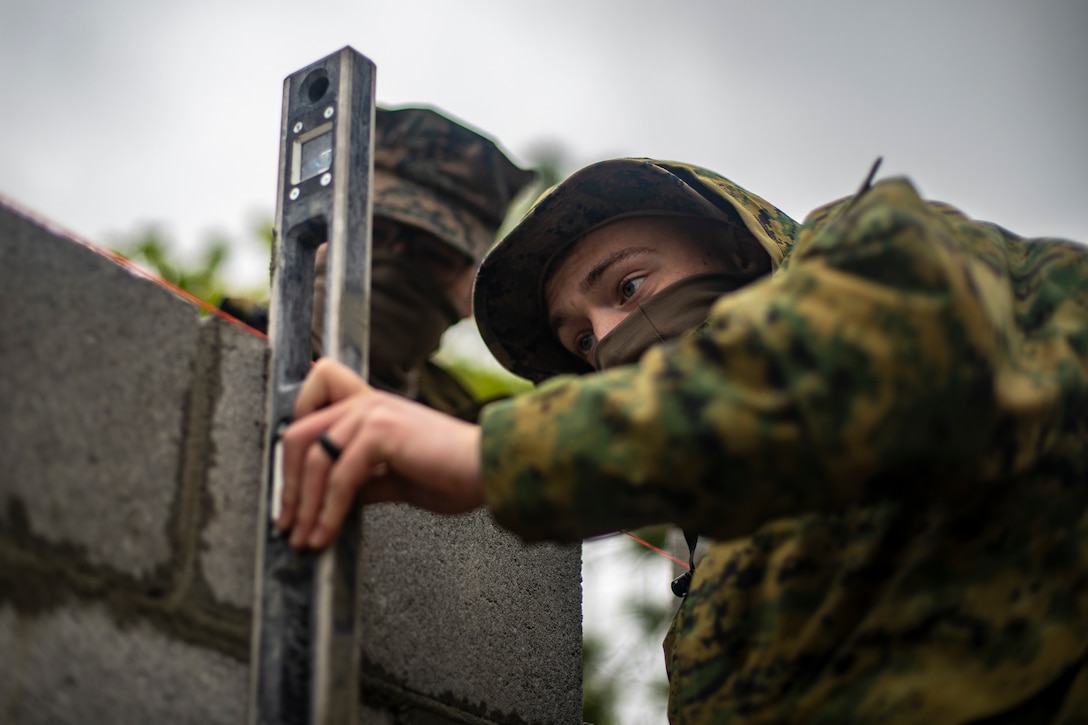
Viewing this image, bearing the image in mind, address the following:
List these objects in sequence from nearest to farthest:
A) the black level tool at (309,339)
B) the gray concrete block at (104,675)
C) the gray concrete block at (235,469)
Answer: the gray concrete block at (104,675)
the black level tool at (309,339)
the gray concrete block at (235,469)

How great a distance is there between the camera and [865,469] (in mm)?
1205

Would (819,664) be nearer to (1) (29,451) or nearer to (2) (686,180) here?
(1) (29,451)

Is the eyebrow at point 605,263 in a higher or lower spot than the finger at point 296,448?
higher

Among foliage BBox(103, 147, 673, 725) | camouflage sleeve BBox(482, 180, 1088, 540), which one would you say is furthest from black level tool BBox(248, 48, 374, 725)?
foliage BBox(103, 147, 673, 725)

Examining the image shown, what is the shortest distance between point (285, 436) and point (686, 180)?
1274 millimetres

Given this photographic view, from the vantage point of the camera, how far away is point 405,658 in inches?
77.7

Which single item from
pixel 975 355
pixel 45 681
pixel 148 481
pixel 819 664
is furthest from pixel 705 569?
pixel 45 681

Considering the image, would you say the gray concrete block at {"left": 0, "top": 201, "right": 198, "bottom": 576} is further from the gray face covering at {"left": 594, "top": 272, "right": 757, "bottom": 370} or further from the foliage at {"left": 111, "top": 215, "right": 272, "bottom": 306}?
the foliage at {"left": 111, "top": 215, "right": 272, "bottom": 306}

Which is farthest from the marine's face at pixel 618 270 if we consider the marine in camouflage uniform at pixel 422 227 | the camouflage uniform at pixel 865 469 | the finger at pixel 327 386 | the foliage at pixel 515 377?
the foliage at pixel 515 377

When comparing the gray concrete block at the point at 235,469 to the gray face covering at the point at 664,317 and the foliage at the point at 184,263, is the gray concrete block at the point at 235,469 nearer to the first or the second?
the gray face covering at the point at 664,317

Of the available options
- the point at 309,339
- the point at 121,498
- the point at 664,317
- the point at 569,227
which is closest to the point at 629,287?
the point at 664,317

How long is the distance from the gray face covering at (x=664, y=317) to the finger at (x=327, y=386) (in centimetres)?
96

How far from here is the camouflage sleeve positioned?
3.90ft

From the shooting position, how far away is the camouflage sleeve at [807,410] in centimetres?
119
